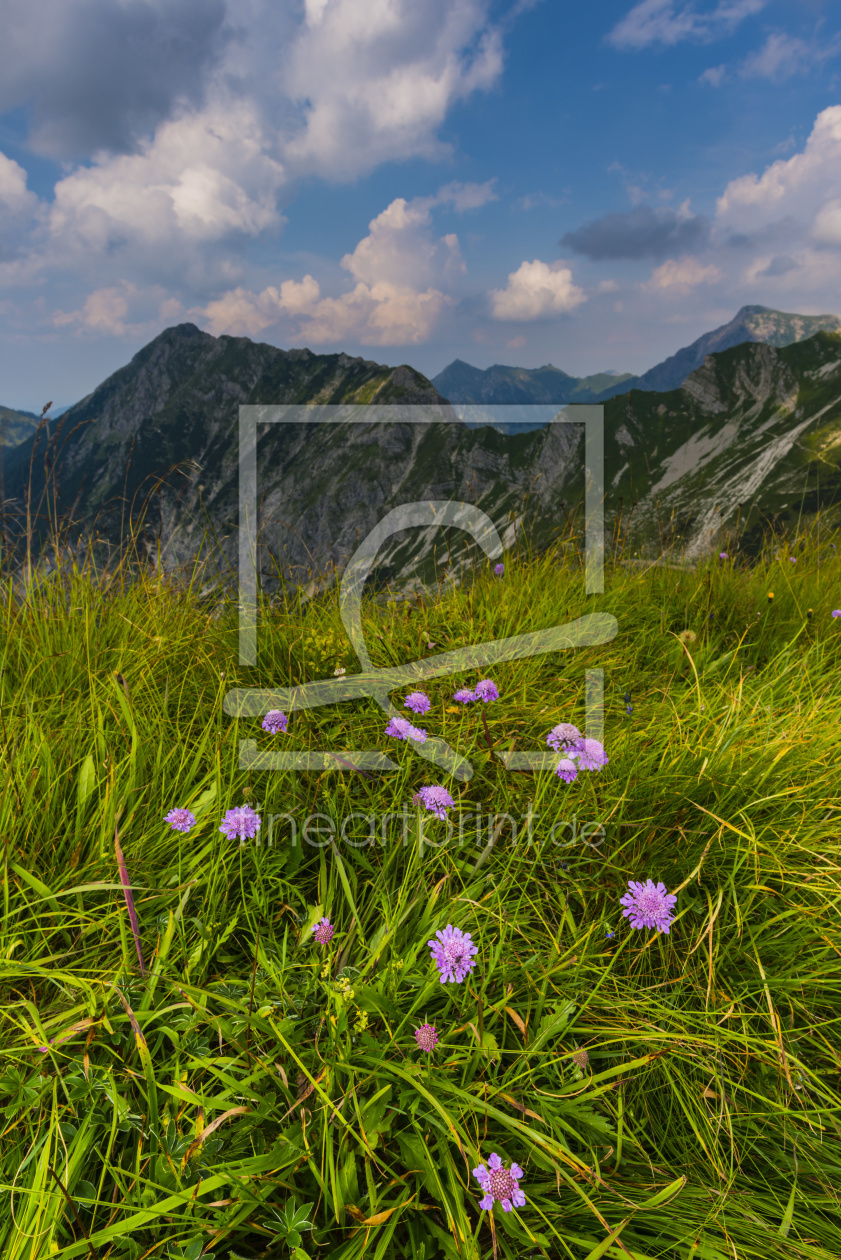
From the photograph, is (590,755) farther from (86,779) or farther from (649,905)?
(86,779)

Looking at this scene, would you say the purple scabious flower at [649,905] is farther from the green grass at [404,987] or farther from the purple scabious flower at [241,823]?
the purple scabious flower at [241,823]

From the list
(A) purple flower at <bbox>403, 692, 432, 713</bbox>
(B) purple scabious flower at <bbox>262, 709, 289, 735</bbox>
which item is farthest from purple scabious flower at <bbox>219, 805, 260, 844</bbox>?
(A) purple flower at <bbox>403, 692, 432, 713</bbox>

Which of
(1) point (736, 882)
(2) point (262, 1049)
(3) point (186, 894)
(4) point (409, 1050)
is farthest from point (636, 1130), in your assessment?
(3) point (186, 894)

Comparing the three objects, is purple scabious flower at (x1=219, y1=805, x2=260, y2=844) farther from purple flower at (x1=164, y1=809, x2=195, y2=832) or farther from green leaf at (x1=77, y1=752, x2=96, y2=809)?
green leaf at (x1=77, y1=752, x2=96, y2=809)

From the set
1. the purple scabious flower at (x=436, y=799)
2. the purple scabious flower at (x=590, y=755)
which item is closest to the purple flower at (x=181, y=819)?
the purple scabious flower at (x=436, y=799)

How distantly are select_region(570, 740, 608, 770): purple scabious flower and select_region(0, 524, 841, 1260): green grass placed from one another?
153mm

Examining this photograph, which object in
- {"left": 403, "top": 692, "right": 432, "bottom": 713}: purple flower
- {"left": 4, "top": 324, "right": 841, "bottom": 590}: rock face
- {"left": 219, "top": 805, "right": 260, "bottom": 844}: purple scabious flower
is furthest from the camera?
→ {"left": 4, "top": 324, "right": 841, "bottom": 590}: rock face

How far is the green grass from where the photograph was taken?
1.38 meters

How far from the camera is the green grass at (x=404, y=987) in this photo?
138 centimetres

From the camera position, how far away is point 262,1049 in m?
1.65

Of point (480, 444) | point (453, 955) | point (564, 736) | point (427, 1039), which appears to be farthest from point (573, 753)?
point (480, 444)

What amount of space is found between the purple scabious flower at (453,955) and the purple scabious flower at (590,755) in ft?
3.24

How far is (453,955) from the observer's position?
1622mm

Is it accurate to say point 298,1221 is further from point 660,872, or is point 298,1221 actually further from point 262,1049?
point 660,872
